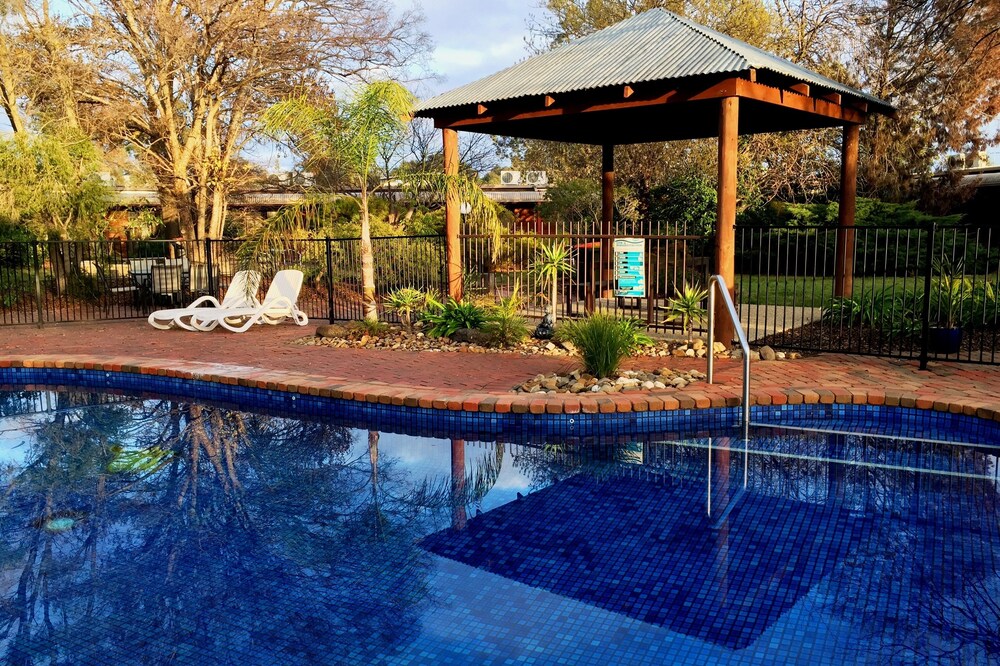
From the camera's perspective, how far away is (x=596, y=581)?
404cm

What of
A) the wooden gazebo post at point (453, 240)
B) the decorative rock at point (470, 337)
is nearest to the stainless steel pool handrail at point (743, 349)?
the decorative rock at point (470, 337)

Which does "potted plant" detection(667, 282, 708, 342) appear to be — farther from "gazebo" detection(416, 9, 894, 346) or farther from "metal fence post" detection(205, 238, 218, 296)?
"metal fence post" detection(205, 238, 218, 296)

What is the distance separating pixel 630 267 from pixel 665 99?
2.15 meters

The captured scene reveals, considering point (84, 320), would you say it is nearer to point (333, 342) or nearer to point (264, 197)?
point (333, 342)

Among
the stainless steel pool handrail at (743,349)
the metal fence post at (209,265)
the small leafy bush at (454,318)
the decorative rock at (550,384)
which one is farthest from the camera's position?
the metal fence post at (209,265)

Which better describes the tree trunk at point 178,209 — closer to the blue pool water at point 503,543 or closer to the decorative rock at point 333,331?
the decorative rock at point 333,331

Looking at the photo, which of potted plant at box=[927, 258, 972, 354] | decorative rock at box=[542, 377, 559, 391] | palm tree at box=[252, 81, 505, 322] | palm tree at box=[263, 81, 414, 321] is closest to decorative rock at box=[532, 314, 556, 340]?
palm tree at box=[252, 81, 505, 322]

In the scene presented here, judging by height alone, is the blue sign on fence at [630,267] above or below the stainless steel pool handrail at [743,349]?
above

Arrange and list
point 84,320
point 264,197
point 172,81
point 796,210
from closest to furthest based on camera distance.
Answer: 1. point 84,320
2. point 172,81
3. point 796,210
4. point 264,197

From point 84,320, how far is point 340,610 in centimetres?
1188

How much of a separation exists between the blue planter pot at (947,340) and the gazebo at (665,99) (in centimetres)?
155

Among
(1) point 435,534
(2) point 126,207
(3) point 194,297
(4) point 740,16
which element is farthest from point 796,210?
(1) point 435,534

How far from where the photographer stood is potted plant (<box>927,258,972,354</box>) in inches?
339

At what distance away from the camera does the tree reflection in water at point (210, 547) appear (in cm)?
351
